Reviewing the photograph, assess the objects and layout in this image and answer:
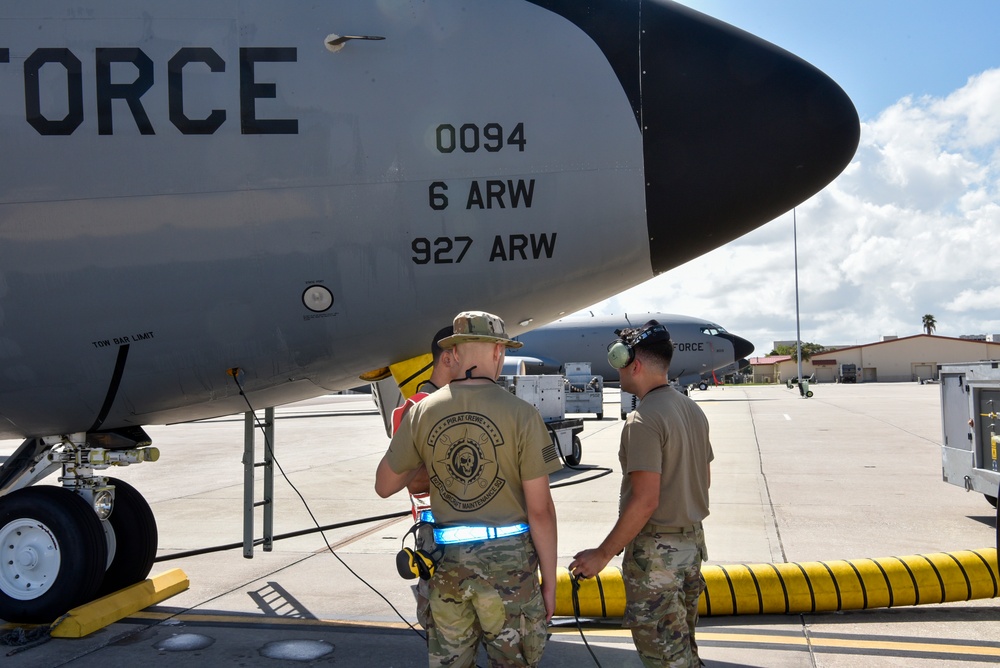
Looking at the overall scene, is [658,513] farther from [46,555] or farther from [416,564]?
[46,555]

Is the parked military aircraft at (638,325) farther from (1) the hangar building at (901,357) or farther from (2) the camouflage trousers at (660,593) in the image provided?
(1) the hangar building at (901,357)

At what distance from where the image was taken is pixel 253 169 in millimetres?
4520

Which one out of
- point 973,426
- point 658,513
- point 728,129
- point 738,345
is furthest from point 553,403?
point 738,345

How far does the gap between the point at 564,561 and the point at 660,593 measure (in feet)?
12.1

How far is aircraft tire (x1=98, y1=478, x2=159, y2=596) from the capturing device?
19.6 ft

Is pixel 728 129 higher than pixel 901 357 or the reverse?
higher

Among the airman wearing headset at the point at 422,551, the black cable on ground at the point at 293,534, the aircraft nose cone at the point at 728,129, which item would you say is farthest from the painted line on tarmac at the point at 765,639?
the aircraft nose cone at the point at 728,129

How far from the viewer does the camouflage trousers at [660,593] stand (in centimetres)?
365

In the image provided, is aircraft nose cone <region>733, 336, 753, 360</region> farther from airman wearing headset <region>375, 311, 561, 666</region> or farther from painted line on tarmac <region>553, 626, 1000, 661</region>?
airman wearing headset <region>375, 311, 561, 666</region>

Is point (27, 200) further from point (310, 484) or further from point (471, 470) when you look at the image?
point (310, 484)

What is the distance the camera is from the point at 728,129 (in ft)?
14.7

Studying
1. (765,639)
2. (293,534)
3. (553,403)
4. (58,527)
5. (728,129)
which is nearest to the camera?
(728,129)

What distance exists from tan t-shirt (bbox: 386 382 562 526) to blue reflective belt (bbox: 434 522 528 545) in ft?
0.08

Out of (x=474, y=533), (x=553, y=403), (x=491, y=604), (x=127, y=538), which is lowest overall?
(x=127, y=538)
